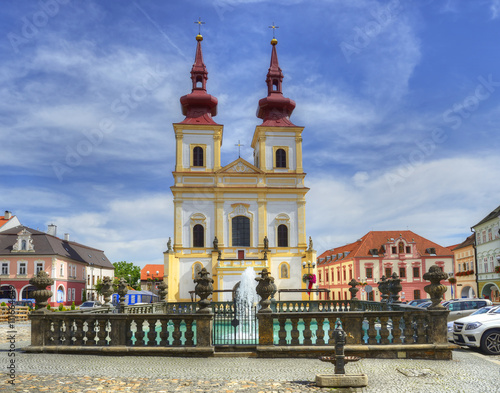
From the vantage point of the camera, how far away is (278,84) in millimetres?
53312

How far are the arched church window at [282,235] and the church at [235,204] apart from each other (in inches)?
3.8

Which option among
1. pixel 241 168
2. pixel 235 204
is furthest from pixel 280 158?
pixel 235 204

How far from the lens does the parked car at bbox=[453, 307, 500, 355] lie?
12805 millimetres

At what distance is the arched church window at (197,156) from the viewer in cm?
4956

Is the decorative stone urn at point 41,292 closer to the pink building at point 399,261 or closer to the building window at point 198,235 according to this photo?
the building window at point 198,235

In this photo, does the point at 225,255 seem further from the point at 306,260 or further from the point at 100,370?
the point at 100,370

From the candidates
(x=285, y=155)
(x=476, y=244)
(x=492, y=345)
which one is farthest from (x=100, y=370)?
(x=476, y=244)

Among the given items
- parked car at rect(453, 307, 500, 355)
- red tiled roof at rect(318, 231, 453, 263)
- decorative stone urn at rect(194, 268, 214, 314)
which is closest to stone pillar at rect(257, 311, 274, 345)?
decorative stone urn at rect(194, 268, 214, 314)

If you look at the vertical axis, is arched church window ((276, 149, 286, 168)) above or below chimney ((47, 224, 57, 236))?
above

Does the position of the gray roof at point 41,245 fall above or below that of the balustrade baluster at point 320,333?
above

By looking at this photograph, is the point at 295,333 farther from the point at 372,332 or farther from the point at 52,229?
the point at 52,229

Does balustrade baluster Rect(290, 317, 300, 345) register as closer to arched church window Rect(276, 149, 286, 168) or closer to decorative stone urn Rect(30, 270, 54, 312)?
decorative stone urn Rect(30, 270, 54, 312)

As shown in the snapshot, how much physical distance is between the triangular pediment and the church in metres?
0.10

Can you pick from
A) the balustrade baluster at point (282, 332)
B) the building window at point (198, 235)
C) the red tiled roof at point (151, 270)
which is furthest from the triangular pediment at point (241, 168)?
the red tiled roof at point (151, 270)
